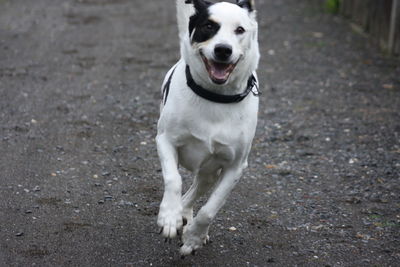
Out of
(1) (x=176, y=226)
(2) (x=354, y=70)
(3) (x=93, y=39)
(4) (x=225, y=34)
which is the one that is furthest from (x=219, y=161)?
(3) (x=93, y=39)

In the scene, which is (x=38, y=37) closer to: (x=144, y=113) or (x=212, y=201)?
(x=144, y=113)

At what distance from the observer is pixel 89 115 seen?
701 centimetres

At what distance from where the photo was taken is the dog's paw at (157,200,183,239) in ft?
12.4

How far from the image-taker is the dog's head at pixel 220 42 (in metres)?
3.76

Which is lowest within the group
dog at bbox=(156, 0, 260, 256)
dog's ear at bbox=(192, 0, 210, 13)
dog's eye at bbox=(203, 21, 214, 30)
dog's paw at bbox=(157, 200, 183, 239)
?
dog's paw at bbox=(157, 200, 183, 239)

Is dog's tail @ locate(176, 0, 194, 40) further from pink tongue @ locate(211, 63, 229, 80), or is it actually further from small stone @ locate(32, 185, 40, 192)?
small stone @ locate(32, 185, 40, 192)

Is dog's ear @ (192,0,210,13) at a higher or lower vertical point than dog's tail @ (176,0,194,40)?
higher

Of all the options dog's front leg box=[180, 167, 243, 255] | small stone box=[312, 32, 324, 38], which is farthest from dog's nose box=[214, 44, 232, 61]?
small stone box=[312, 32, 324, 38]

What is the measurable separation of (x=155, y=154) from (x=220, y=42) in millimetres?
2479

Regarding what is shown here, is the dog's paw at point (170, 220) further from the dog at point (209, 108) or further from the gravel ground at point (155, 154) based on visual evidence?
the gravel ground at point (155, 154)

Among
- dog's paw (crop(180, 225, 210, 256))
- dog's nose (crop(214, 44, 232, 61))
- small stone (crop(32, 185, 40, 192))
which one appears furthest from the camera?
small stone (crop(32, 185, 40, 192))

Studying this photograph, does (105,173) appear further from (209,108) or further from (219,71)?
(219,71)

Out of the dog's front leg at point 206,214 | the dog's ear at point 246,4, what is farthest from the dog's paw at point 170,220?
the dog's ear at point 246,4

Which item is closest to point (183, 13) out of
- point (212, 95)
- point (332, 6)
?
point (212, 95)
